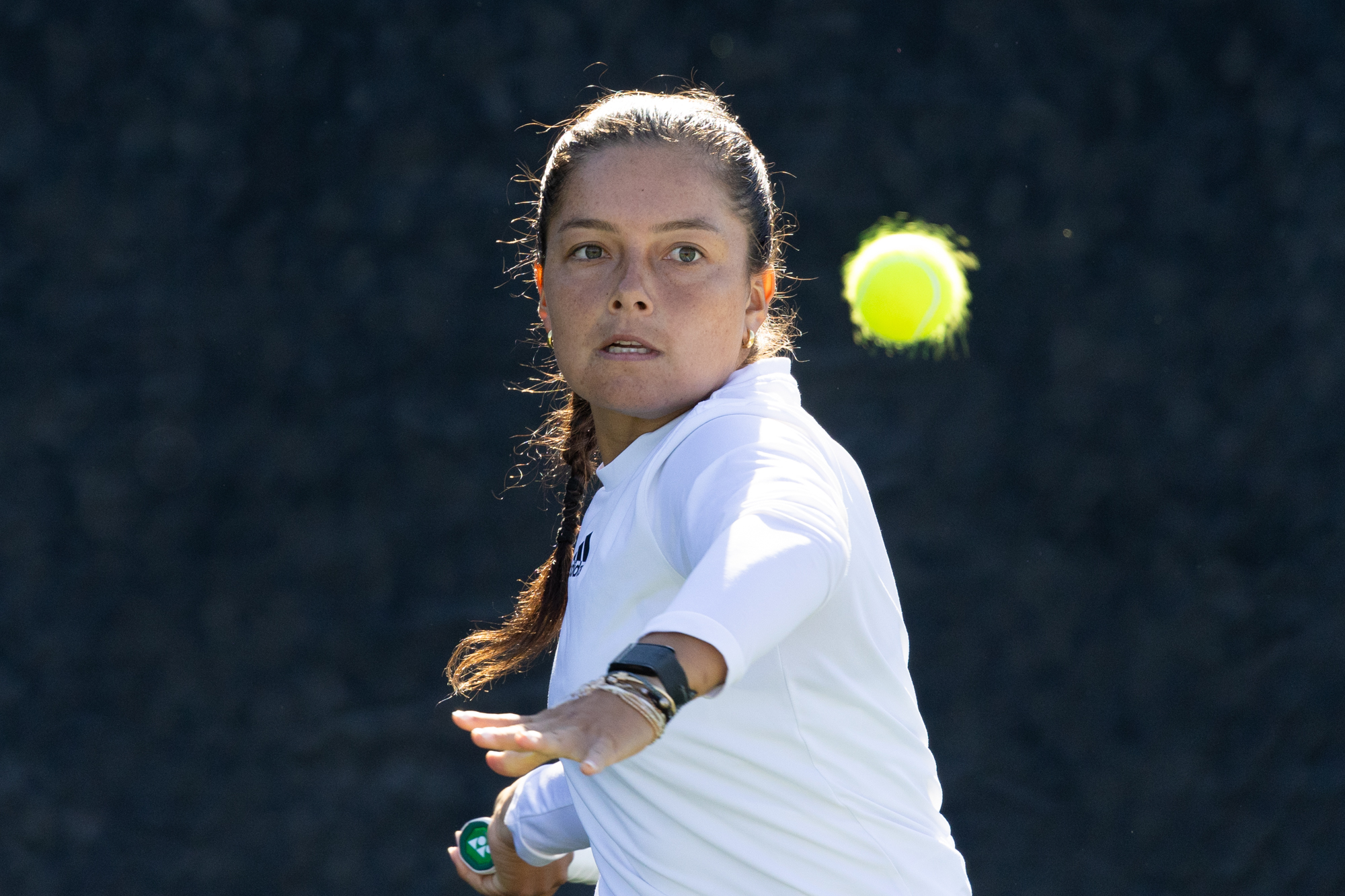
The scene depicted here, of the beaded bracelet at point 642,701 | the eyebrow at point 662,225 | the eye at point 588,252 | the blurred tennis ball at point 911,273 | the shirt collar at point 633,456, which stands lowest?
the beaded bracelet at point 642,701

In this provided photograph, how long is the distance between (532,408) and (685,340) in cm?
108

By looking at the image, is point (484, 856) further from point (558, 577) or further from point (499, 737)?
point (499, 737)

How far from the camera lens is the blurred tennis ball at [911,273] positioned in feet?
6.77

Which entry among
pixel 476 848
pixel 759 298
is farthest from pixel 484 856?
pixel 759 298

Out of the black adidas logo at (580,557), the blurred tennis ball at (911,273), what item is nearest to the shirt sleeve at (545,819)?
the black adidas logo at (580,557)

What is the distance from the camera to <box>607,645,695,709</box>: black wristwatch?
2.06ft

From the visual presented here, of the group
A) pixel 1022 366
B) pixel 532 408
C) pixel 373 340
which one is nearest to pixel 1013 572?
pixel 1022 366

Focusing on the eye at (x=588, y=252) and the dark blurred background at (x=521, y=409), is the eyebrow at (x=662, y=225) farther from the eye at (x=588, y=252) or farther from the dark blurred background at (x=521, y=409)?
the dark blurred background at (x=521, y=409)

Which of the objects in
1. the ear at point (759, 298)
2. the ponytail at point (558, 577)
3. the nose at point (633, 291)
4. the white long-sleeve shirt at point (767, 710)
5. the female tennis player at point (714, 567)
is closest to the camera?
the female tennis player at point (714, 567)

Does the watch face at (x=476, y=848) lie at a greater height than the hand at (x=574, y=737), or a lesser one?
greater

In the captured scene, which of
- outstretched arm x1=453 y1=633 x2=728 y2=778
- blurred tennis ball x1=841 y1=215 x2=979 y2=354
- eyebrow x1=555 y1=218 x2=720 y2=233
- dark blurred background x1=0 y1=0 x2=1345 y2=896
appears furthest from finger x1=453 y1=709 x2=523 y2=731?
blurred tennis ball x1=841 y1=215 x2=979 y2=354

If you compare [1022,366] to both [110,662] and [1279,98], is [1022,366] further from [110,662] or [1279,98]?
[110,662]

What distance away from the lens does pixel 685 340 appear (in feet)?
3.37

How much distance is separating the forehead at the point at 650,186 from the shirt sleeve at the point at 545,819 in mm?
604
